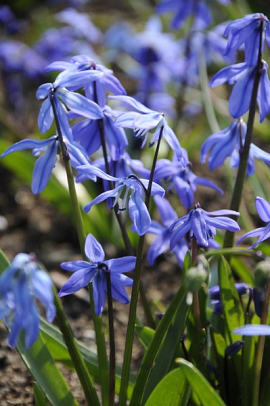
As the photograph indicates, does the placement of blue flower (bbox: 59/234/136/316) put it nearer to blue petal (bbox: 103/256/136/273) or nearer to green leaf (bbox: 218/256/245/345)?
blue petal (bbox: 103/256/136/273)

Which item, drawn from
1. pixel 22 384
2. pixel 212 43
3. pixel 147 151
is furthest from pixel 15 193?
pixel 22 384

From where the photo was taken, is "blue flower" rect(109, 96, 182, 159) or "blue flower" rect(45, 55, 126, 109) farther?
"blue flower" rect(45, 55, 126, 109)

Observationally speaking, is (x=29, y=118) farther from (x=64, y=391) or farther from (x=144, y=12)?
(x=64, y=391)

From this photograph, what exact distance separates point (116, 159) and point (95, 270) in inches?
11.3

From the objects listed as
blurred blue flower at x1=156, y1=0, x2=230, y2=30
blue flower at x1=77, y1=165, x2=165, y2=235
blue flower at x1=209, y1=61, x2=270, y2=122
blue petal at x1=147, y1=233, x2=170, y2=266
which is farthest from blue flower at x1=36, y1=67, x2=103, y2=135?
blurred blue flower at x1=156, y1=0, x2=230, y2=30

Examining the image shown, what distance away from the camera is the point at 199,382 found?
1.08 meters

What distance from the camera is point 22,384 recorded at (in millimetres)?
1885

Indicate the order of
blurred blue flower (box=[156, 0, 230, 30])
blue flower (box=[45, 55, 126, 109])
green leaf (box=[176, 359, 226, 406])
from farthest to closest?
blurred blue flower (box=[156, 0, 230, 30]), blue flower (box=[45, 55, 126, 109]), green leaf (box=[176, 359, 226, 406])

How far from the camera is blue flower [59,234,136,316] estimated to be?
126 cm

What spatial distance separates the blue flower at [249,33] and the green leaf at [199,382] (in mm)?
691

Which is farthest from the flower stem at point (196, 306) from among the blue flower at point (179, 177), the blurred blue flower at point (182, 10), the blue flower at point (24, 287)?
the blurred blue flower at point (182, 10)

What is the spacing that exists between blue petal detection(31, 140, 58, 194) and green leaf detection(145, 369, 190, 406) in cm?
44

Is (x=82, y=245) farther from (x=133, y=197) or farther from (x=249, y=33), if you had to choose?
(x=249, y=33)

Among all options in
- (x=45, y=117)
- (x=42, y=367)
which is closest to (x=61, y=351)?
(x=42, y=367)
